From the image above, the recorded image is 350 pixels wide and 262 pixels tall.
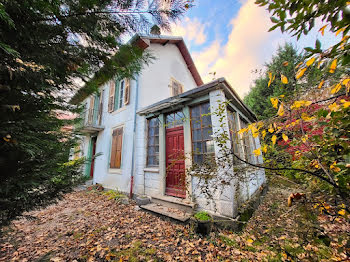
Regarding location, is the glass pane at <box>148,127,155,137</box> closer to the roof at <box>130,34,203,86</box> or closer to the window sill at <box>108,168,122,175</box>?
the window sill at <box>108,168,122,175</box>

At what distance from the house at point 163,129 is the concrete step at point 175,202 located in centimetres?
3

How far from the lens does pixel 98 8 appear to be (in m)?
1.77

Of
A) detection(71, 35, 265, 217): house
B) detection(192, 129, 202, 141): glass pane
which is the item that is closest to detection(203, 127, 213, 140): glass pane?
detection(71, 35, 265, 217): house

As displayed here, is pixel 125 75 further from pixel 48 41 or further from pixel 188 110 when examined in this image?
pixel 188 110

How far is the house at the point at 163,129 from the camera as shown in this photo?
354 cm

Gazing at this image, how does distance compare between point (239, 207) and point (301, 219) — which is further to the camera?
point (239, 207)

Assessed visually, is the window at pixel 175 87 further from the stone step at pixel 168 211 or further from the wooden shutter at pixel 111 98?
the stone step at pixel 168 211

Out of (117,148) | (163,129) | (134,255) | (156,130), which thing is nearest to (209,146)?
(163,129)

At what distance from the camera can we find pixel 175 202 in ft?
12.1

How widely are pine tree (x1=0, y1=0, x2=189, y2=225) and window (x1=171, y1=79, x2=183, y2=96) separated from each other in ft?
15.9

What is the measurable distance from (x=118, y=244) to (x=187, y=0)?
4.14 m

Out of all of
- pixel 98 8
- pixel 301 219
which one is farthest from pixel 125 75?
pixel 301 219

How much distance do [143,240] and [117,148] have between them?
4.12 m

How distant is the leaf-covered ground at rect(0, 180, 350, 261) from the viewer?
7.32 feet
